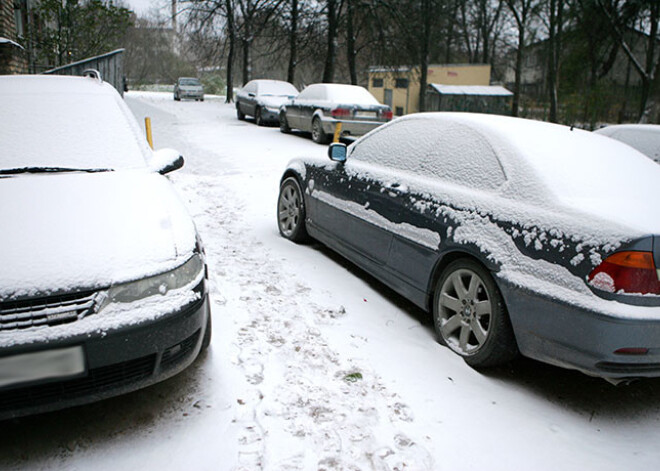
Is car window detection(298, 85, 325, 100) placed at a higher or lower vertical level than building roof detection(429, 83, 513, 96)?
lower

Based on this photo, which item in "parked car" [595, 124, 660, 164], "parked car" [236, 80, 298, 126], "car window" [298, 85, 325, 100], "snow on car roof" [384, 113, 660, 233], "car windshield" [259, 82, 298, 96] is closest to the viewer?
"snow on car roof" [384, 113, 660, 233]

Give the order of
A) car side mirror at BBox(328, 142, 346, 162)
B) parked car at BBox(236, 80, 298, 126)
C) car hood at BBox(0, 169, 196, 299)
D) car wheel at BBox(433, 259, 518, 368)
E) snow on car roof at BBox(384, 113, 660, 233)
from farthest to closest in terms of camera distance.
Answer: parked car at BBox(236, 80, 298, 126) → car side mirror at BBox(328, 142, 346, 162) → car wheel at BBox(433, 259, 518, 368) → snow on car roof at BBox(384, 113, 660, 233) → car hood at BBox(0, 169, 196, 299)

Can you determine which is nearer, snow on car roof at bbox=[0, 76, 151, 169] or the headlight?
the headlight

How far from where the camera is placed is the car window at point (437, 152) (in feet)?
11.0

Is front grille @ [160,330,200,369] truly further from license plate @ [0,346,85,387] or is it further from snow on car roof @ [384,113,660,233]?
snow on car roof @ [384,113,660,233]

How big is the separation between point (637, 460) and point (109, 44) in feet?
53.5

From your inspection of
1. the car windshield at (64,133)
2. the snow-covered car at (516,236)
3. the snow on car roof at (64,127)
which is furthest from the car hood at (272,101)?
the car windshield at (64,133)

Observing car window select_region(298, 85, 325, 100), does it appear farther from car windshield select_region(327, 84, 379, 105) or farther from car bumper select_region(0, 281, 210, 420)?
car bumper select_region(0, 281, 210, 420)

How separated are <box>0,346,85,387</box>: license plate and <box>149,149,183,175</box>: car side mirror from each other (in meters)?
1.65

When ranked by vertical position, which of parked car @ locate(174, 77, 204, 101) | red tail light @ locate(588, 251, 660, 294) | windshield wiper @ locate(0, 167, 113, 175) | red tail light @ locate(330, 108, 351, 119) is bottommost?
red tail light @ locate(588, 251, 660, 294)

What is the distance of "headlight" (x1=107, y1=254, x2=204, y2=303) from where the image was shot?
2.29m

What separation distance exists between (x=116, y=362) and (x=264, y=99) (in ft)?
53.7

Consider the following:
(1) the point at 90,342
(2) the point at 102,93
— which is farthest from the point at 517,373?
(2) the point at 102,93

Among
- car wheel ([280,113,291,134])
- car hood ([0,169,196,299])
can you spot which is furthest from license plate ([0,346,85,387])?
car wheel ([280,113,291,134])
